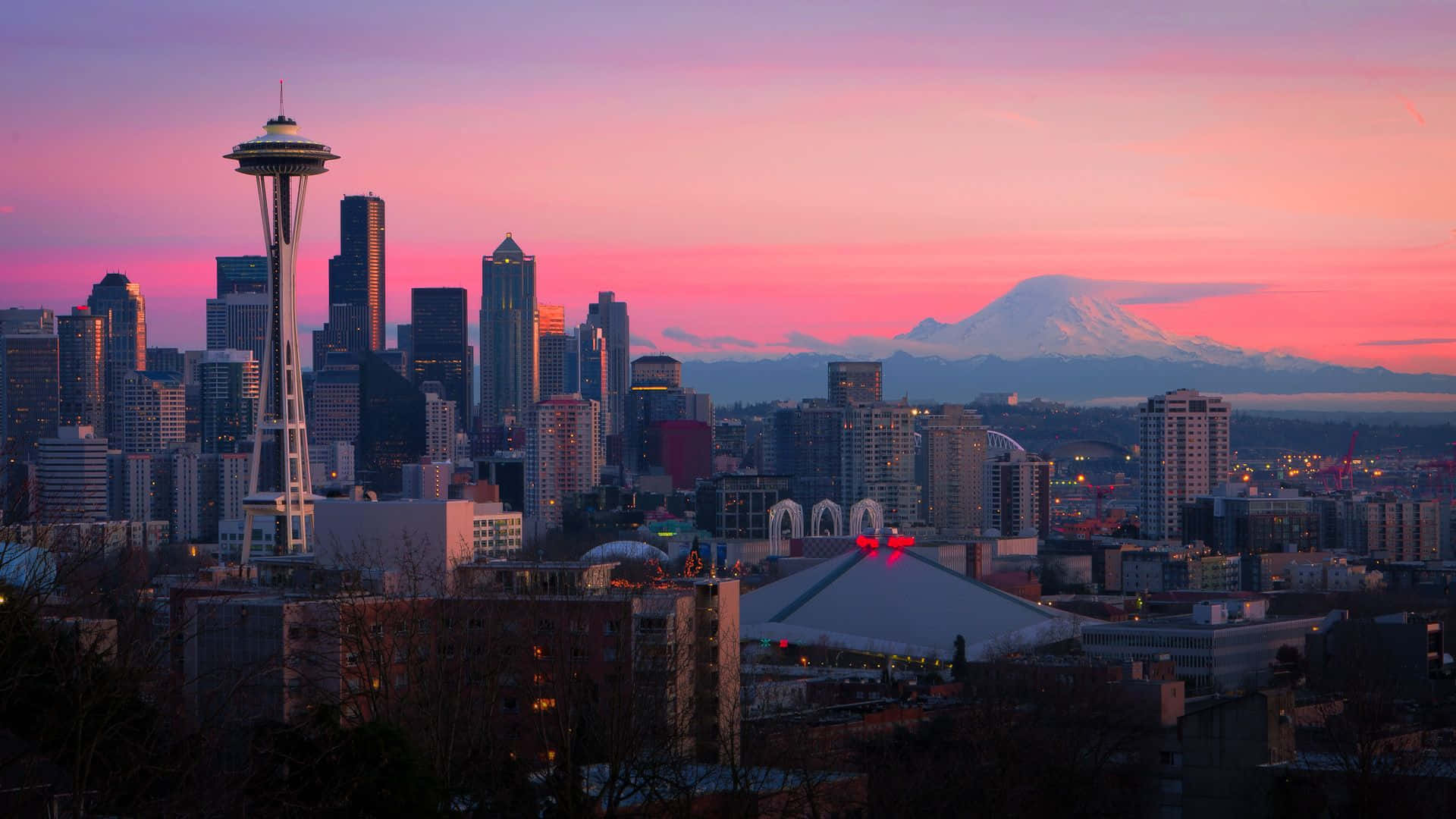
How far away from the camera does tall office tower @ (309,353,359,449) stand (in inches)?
6417

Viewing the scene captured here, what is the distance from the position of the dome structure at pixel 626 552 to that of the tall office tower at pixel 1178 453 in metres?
37.8

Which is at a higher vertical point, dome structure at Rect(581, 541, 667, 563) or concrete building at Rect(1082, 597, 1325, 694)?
Result: dome structure at Rect(581, 541, 667, 563)

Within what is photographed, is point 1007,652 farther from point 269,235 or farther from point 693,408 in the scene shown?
point 693,408

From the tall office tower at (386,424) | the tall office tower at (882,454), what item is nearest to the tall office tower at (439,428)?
the tall office tower at (386,424)

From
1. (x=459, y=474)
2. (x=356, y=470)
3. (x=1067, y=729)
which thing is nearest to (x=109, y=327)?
(x=356, y=470)

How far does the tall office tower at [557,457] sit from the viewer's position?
129250 mm

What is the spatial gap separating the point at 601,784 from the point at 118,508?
327ft

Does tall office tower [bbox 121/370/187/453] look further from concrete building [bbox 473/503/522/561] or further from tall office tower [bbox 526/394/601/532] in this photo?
concrete building [bbox 473/503/522/561]

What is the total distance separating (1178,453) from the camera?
11106 cm

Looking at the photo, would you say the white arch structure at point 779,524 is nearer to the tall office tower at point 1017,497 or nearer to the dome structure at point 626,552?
the dome structure at point 626,552

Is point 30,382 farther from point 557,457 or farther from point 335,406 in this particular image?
point 557,457

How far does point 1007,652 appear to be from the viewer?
4494 centimetres

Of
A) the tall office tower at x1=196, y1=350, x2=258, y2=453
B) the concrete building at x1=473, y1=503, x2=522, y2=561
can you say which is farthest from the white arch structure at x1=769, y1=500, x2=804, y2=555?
the tall office tower at x1=196, y1=350, x2=258, y2=453

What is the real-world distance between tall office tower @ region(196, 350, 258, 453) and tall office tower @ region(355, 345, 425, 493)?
37.3ft
